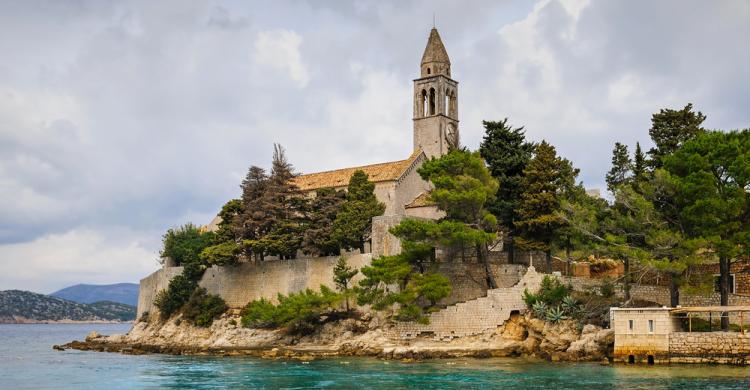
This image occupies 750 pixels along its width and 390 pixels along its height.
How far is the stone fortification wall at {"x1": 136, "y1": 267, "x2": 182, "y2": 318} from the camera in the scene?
1988 inches

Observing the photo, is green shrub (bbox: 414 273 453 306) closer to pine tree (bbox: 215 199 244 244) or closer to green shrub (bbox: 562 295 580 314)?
green shrub (bbox: 562 295 580 314)

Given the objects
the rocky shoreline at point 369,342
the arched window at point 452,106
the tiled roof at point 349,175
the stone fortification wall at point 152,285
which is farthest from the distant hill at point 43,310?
the arched window at point 452,106

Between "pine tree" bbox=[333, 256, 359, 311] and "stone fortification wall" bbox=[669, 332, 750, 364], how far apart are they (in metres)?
14.7

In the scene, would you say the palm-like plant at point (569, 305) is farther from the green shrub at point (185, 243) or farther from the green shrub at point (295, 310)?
the green shrub at point (185, 243)

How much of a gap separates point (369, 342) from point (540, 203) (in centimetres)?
920

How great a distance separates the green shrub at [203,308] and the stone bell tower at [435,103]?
13699 mm

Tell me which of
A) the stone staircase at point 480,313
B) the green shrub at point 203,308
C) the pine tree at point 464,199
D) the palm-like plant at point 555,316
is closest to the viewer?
the palm-like plant at point 555,316

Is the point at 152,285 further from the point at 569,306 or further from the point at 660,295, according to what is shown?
the point at 660,295

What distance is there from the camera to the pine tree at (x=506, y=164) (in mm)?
40781

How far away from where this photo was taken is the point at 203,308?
45938 mm

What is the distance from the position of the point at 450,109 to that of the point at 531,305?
18.1 metres

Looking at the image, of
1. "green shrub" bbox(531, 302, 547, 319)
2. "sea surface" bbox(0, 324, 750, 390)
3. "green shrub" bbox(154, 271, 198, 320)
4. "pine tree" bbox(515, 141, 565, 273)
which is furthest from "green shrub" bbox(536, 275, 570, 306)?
"green shrub" bbox(154, 271, 198, 320)

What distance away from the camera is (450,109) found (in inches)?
2050

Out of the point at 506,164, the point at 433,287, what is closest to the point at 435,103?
the point at 506,164
